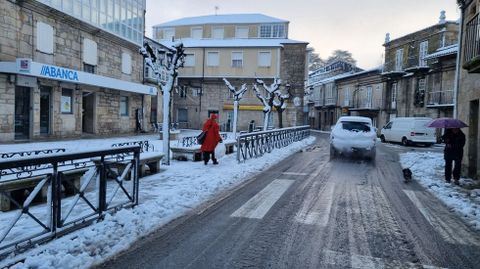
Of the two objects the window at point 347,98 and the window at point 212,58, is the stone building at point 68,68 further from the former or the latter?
the window at point 347,98

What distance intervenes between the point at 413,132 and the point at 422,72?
10.6m

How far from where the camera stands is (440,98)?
97.7ft

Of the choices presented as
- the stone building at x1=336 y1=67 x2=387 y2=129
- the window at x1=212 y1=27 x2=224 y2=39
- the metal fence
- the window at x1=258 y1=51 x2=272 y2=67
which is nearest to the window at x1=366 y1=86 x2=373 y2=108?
the stone building at x1=336 y1=67 x2=387 y2=129

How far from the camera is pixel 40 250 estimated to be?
4.12 m

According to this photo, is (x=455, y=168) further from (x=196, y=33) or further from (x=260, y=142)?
(x=196, y=33)

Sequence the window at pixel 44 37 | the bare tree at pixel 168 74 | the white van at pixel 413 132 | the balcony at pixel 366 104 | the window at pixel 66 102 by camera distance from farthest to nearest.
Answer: the balcony at pixel 366 104
the white van at pixel 413 132
the window at pixel 66 102
the window at pixel 44 37
the bare tree at pixel 168 74

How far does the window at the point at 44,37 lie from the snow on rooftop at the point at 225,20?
27.2m

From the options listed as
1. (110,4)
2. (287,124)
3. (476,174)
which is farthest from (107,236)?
(287,124)

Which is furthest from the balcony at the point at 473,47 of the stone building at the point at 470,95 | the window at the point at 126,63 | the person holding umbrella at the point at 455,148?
the window at the point at 126,63

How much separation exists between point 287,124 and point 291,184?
31028 mm

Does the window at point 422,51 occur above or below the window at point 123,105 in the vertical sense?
above

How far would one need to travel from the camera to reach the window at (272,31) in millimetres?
42094

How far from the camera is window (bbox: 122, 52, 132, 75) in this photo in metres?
26.3

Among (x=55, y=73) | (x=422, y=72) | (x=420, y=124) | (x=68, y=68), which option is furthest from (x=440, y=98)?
(x=55, y=73)
